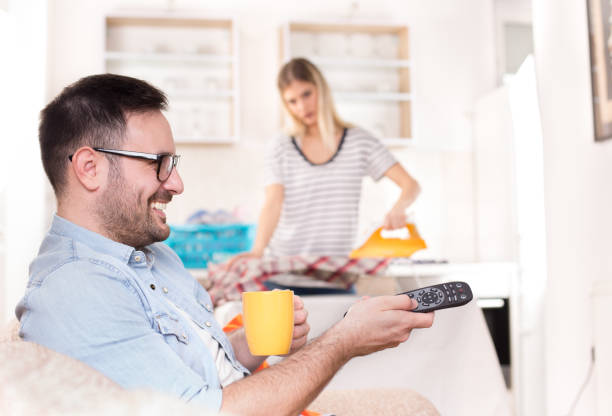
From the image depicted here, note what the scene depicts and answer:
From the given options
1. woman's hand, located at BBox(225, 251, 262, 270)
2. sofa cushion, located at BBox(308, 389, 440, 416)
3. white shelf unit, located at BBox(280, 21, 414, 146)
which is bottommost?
sofa cushion, located at BBox(308, 389, 440, 416)

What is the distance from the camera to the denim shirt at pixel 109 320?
2.66 feet

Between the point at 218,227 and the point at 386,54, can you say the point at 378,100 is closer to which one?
the point at 386,54

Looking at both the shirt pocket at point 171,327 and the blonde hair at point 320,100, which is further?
the blonde hair at point 320,100

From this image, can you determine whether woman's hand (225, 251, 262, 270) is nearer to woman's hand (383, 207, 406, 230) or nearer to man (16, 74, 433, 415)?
woman's hand (383, 207, 406, 230)

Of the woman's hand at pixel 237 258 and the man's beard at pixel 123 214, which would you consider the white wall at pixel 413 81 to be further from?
the man's beard at pixel 123 214

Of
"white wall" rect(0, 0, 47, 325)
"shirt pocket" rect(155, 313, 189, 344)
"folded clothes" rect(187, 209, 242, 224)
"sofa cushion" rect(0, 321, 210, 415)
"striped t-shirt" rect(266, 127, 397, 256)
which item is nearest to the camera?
"sofa cushion" rect(0, 321, 210, 415)

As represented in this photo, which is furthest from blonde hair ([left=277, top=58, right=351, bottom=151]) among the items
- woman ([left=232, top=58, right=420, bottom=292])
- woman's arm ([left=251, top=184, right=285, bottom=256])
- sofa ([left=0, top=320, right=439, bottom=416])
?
sofa ([left=0, top=320, right=439, bottom=416])

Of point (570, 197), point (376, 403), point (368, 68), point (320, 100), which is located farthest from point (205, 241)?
point (376, 403)

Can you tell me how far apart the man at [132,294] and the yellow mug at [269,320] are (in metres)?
0.04

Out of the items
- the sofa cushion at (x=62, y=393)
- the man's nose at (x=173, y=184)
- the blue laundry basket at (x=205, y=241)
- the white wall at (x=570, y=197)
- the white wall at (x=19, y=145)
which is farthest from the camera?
the blue laundry basket at (x=205, y=241)

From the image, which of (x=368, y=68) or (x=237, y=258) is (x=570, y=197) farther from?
(x=368, y=68)

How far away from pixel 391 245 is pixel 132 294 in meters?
1.30

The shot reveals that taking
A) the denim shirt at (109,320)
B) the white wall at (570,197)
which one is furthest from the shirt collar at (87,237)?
the white wall at (570,197)

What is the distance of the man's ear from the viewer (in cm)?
98
